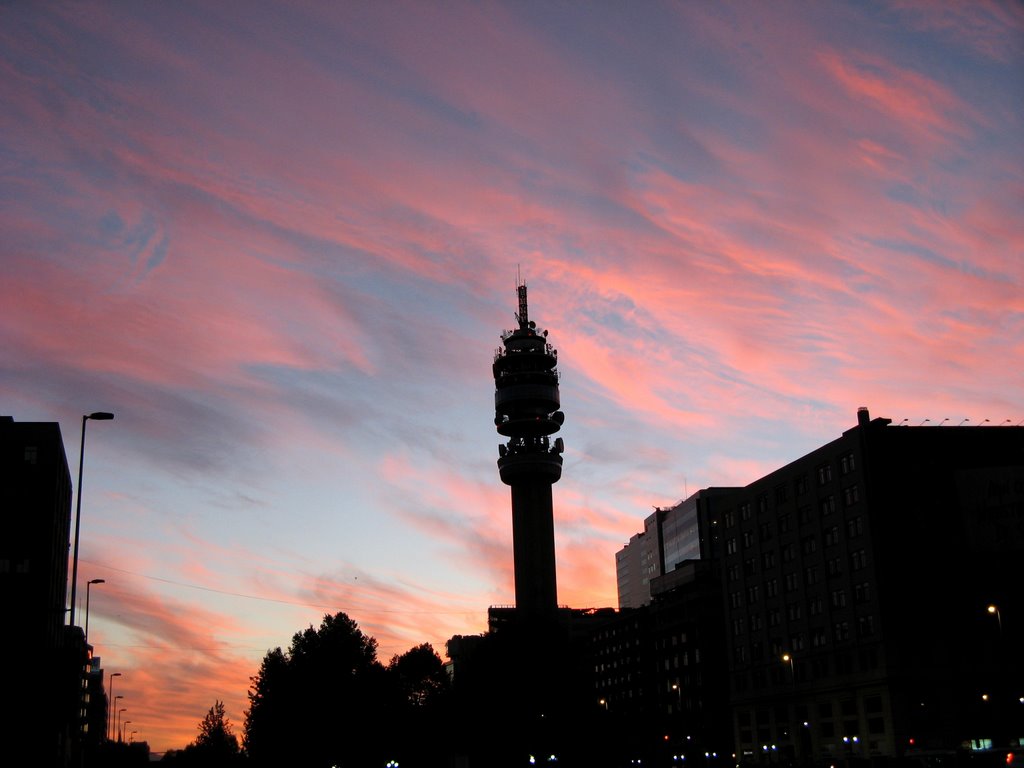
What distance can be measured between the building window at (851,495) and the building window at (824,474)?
3.51 metres

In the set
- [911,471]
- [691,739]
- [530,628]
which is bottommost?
[691,739]

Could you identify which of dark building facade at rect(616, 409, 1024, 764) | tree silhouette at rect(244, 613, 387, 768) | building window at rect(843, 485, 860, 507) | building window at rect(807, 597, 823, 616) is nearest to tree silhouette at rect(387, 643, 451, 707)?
tree silhouette at rect(244, 613, 387, 768)

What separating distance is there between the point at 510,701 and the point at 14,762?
184ft

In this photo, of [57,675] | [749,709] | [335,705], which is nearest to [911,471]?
[749,709]

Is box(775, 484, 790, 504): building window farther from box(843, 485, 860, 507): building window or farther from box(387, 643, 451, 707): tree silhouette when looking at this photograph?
box(387, 643, 451, 707): tree silhouette

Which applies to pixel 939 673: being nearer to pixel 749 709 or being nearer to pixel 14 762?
pixel 749 709

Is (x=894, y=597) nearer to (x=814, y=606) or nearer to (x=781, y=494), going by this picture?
(x=814, y=606)

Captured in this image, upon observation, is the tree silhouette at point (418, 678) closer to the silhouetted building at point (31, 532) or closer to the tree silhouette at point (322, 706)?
the tree silhouette at point (322, 706)

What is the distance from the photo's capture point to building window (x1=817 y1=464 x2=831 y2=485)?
11975cm

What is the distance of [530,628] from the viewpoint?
391ft

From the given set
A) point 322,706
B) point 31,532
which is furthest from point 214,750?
point 31,532

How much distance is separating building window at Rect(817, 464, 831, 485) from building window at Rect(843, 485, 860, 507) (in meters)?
3.51

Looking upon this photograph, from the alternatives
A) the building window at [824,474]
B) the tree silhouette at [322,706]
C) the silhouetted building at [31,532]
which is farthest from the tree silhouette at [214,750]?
the building window at [824,474]

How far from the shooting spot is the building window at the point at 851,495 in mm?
114431
